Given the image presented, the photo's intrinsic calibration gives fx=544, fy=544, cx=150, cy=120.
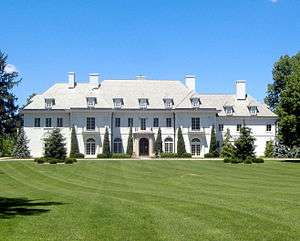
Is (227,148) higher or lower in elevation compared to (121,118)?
lower

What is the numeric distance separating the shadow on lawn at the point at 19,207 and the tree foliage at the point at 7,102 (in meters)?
49.2

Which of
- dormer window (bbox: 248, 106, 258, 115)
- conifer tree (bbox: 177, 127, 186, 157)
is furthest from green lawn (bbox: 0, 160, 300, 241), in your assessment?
dormer window (bbox: 248, 106, 258, 115)

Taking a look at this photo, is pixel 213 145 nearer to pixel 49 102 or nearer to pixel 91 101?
pixel 91 101

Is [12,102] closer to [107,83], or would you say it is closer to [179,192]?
[107,83]

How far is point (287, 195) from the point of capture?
64.2 feet

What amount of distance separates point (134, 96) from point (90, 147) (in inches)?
325

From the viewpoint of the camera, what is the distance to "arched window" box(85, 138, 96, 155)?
64.6 m

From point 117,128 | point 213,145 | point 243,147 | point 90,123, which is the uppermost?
point 90,123

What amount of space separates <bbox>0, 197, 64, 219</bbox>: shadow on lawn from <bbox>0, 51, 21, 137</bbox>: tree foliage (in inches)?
1936

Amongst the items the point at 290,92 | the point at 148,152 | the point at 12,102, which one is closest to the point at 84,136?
the point at 148,152

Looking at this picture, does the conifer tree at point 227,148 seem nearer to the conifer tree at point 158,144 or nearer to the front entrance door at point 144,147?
the conifer tree at point 158,144

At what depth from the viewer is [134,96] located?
66500 millimetres

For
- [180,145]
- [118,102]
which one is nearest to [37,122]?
[118,102]

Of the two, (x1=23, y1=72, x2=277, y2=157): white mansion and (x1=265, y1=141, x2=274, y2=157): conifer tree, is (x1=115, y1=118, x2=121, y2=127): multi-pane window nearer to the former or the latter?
(x1=23, y1=72, x2=277, y2=157): white mansion
